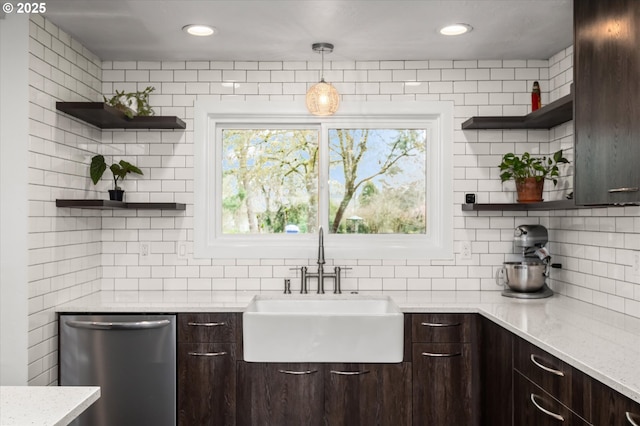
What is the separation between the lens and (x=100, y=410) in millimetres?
3016

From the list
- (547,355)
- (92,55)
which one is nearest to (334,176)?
(92,55)

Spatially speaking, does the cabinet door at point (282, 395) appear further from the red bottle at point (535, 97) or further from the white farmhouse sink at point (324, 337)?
the red bottle at point (535, 97)

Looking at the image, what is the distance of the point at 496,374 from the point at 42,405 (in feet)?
6.79

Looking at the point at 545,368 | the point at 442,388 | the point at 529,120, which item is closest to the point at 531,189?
the point at 529,120

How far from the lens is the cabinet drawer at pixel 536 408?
2.00 m

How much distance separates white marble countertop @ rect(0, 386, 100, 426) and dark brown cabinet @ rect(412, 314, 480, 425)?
6.06ft

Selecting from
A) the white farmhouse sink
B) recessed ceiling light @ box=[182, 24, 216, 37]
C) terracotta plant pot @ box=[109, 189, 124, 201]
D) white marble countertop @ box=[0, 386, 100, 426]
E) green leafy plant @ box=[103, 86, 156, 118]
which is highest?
recessed ceiling light @ box=[182, 24, 216, 37]

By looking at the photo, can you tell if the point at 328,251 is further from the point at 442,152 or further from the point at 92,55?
the point at 92,55

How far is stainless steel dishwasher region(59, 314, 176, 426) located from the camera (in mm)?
3020

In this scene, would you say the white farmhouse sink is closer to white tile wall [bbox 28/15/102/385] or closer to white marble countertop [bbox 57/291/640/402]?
white marble countertop [bbox 57/291/640/402]

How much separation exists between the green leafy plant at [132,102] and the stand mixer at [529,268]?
7.84 ft

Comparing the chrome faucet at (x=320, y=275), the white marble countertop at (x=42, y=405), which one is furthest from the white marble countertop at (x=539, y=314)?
the white marble countertop at (x=42, y=405)

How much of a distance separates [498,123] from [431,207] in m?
0.68

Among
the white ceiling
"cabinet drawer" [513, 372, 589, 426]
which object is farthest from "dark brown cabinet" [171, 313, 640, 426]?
the white ceiling
